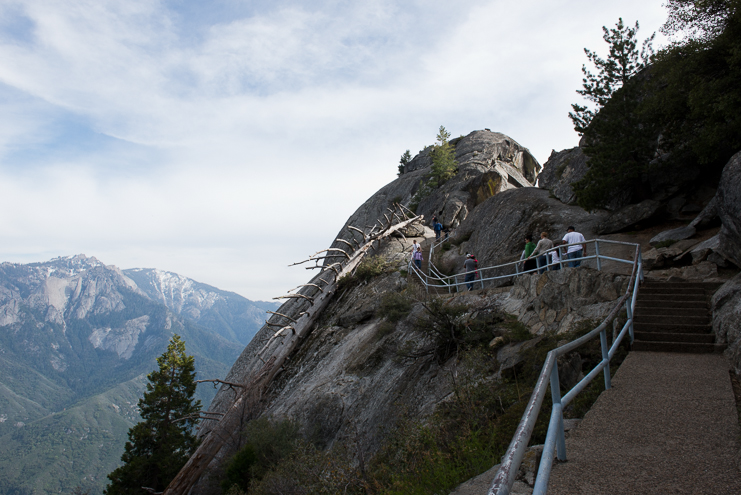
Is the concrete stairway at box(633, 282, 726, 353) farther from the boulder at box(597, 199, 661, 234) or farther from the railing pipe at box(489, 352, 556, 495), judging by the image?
the boulder at box(597, 199, 661, 234)

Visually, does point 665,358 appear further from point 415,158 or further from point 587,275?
point 415,158

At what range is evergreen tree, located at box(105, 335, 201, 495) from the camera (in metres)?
26.8

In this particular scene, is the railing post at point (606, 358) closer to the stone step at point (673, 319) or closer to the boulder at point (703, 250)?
the stone step at point (673, 319)

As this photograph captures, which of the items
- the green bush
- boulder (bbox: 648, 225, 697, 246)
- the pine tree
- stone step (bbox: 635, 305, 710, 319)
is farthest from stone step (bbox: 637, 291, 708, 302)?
the pine tree

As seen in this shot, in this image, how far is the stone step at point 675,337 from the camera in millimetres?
8125

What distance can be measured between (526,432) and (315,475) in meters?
5.94

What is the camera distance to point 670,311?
918 centimetres

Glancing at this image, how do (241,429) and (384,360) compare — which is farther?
(241,429)

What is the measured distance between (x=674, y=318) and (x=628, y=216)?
9.76 m

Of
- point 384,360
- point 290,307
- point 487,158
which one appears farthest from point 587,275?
point 487,158

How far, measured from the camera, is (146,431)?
1158 inches

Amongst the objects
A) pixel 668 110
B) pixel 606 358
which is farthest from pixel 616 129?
pixel 606 358

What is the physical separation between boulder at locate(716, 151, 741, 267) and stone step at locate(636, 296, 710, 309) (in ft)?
4.01

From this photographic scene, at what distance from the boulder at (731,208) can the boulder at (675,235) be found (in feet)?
14.6
